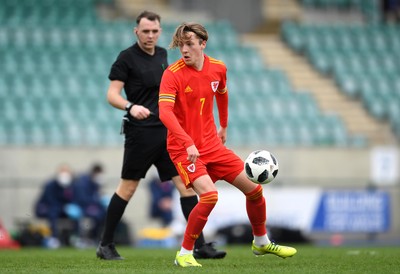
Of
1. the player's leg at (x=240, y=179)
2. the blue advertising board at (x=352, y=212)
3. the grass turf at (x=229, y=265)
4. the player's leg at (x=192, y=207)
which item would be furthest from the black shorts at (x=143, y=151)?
the blue advertising board at (x=352, y=212)

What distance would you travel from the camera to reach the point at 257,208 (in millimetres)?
8328

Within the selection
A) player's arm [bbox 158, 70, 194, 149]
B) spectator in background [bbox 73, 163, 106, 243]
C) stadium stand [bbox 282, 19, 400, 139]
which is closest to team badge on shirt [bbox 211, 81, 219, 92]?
player's arm [bbox 158, 70, 194, 149]

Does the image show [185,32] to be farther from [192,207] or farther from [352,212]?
[352,212]

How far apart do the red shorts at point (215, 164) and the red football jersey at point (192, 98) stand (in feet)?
0.22

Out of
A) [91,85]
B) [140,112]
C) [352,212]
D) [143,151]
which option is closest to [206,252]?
[143,151]

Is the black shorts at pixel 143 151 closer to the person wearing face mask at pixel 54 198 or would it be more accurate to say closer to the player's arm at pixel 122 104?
the player's arm at pixel 122 104

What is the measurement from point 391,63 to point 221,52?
4.70 metres

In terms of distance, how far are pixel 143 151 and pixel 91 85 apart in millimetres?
10953

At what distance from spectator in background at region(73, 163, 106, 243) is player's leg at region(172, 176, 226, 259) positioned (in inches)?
300

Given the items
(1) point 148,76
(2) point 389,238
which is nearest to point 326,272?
(1) point 148,76

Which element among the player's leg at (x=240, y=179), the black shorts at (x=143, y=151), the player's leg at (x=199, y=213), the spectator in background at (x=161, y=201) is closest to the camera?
the player's leg at (x=199, y=213)

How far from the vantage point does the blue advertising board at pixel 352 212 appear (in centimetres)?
1794

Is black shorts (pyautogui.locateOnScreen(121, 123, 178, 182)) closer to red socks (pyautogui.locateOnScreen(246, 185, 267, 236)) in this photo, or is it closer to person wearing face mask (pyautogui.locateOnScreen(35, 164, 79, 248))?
red socks (pyautogui.locateOnScreen(246, 185, 267, 236))

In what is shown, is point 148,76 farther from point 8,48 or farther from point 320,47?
point 320,47
